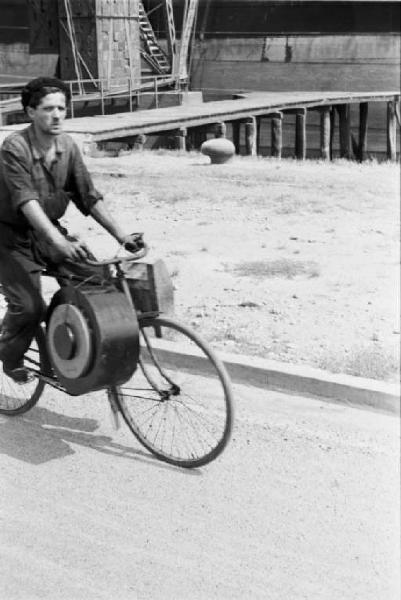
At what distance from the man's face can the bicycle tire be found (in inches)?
39.9

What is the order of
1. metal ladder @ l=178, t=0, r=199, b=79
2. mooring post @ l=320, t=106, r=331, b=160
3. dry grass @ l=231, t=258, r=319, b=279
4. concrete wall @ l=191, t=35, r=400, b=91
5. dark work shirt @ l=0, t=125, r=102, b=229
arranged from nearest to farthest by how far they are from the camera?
dark work shirt @ l=0, t=125, r=102, b=229, dry grass @ l=231, t=258, r=319, b=279, mooring post @ l=320, t=106, r=331, b=160, metal ladder @ l=178, t=0, r=199, b=79, concrete wall @ l=191, t=35, r=400, b=91

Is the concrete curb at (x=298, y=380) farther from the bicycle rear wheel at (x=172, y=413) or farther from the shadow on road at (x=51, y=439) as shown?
the shadow on road at (x=51, y=439)

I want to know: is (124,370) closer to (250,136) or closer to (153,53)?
(250,136)

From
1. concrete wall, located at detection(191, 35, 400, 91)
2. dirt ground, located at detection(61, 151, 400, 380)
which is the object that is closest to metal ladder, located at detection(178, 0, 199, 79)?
concrete wall, located at detection(191, 35, 400, 91)

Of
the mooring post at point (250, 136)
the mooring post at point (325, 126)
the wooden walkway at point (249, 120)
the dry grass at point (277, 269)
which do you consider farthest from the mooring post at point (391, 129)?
the dry grass at point (277, 269)

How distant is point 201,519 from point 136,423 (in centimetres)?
87

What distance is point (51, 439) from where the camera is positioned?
15.5ft

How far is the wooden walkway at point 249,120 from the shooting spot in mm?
20173

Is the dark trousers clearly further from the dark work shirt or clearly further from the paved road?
the paved road

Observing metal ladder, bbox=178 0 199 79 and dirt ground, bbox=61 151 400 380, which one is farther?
metal ladder, bbox=178 0 199 79

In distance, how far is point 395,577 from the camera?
135 inches

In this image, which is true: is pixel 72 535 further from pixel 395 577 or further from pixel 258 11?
pixel 258 11

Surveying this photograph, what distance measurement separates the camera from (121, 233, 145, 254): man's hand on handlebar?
4.41 metres

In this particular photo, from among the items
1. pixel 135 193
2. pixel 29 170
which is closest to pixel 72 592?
pixel 29 170
